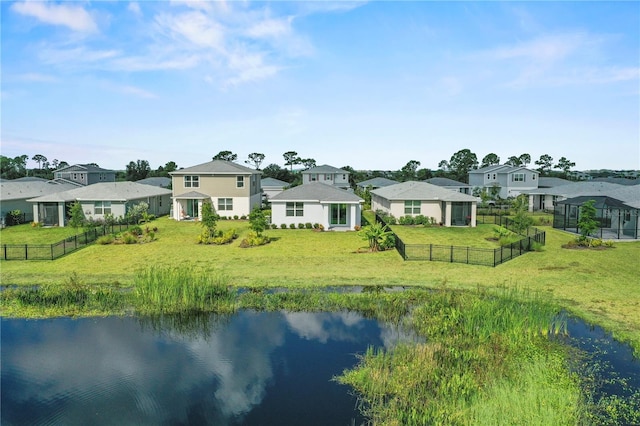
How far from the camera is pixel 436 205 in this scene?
43438 millimetres

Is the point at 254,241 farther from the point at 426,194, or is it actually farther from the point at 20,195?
the point at 20,195

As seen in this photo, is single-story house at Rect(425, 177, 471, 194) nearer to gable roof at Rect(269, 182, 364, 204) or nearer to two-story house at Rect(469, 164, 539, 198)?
two-story house at Rect(469, 164, 539, 198)

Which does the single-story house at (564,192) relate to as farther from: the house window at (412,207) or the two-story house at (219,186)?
the two-story house at (219,186)

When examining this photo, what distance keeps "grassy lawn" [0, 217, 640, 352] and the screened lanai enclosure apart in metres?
3.44

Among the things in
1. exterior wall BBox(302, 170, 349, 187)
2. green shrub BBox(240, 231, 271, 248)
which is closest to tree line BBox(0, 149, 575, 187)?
exterior wall BBox(302, 170, 349, 187)

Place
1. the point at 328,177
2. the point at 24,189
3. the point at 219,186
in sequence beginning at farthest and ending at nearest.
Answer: the point at 328,177 → the point at 219,186 → the point at 24,189

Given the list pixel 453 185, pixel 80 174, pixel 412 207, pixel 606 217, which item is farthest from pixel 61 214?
pixel 453 185

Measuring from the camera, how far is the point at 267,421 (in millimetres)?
10750

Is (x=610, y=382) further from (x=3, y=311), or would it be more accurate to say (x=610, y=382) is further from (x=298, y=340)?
(x=3, y=311)

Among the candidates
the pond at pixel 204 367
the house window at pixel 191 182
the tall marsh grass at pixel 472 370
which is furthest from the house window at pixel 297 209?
the tall marsh grass at pixel 472 370

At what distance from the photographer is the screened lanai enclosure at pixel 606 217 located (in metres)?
34.8

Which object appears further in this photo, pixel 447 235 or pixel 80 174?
pixel 80 174

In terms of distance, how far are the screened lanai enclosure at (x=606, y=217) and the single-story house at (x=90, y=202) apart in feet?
132

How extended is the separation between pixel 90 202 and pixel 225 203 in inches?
500
